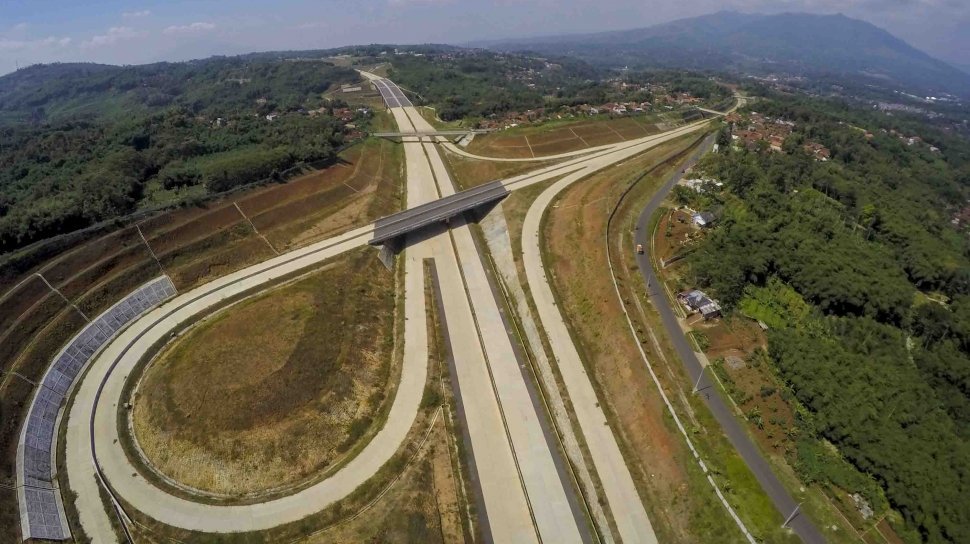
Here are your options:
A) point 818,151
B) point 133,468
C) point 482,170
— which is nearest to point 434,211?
point 482,170

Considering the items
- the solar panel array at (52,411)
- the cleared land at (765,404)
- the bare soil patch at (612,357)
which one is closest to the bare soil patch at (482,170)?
the bare soil patch at (612,357)

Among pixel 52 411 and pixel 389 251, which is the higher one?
pixel 389 251

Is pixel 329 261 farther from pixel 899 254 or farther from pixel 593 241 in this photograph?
pixel 899 254

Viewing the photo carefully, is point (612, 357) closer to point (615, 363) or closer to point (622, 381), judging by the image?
point (615, 363)

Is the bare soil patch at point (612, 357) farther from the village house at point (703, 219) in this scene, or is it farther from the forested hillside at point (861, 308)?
the village house at point (703, 219)

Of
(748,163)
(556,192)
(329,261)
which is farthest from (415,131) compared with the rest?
(748,163)

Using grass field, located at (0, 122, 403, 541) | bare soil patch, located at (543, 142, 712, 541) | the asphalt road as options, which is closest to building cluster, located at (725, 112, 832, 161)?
bare soil patch, located at (543, 142, 712, 541)

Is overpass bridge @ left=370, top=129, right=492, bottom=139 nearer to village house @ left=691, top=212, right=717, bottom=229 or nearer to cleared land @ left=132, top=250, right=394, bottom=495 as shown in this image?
village house @ left=691, top=212, right=717, bottom=229
